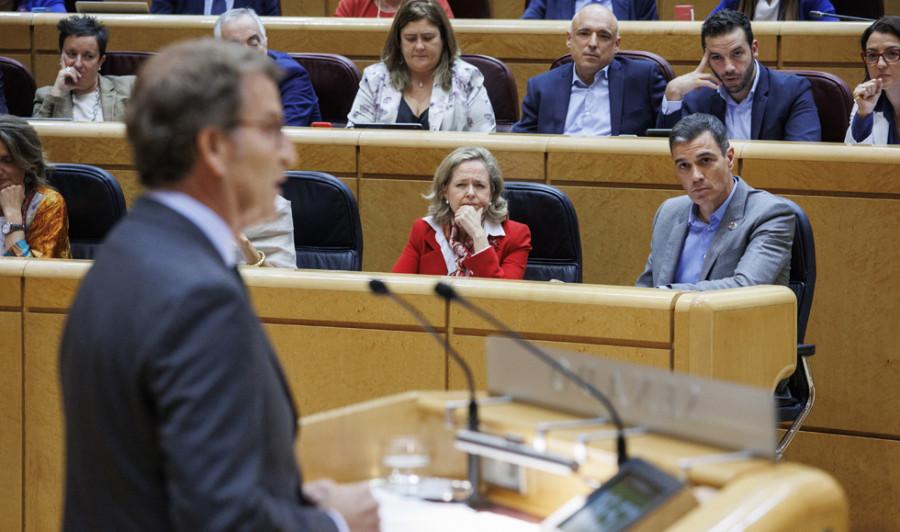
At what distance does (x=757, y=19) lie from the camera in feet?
13.4

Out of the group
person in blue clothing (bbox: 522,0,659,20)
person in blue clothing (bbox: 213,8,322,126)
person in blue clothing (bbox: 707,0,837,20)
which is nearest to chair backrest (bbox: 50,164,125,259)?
person in blue clothing (bbox: 213,8,322,126)

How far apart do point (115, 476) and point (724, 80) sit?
2602mm

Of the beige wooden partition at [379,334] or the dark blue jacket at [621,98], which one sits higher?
the dark blue jacket at [621,98]

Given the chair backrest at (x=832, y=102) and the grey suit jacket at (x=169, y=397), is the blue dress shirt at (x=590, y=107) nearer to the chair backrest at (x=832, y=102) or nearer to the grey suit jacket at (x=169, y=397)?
the chair backrest at (x=832, y=102)

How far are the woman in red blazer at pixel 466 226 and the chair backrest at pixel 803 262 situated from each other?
2.11 ft

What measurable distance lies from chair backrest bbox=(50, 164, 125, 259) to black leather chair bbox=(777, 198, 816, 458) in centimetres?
170

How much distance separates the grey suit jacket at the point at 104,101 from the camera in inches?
143

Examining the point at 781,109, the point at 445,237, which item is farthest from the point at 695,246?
the point at 781,109

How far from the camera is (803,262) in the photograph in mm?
2350

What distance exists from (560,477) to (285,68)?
263 centimetres

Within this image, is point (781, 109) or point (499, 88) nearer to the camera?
point (781, 109)

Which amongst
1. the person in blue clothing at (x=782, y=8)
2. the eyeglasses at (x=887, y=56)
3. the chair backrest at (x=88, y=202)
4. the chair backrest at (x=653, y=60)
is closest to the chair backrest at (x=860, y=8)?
the person in blue clothing at (x=782, y=8)

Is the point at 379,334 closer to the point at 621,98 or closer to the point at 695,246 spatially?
the point at 695,246

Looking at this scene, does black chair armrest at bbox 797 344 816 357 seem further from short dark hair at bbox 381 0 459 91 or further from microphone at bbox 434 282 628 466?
short dark hair at bbox 381 0 459 91
